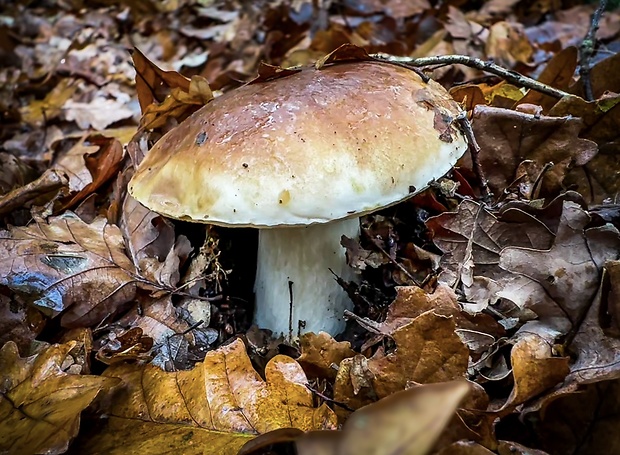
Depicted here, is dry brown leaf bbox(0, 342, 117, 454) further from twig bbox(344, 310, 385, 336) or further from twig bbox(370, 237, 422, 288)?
twig bbox(370, 237, 422, 288)

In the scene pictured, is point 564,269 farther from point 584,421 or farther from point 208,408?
point 208,408

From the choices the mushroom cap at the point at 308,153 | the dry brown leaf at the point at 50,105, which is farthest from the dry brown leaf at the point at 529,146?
the dry brown leaf at the point at 50,105

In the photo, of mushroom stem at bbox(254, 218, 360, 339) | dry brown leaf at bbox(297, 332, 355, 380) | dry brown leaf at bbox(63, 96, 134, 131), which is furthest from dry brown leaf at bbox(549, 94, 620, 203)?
dry brown leaf at bbox(63, 96, 134, 131)

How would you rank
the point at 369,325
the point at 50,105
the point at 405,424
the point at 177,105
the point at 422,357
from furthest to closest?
the point at 50,105 → the point at 177,105 → the point at 369,325 → the point at 422,357 → the point at 405,424

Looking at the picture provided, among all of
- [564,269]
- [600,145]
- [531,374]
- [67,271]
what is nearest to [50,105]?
[67,271]

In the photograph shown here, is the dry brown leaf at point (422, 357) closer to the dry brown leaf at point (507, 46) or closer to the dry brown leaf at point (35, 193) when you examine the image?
the dry brown leaf at point (35, 193)

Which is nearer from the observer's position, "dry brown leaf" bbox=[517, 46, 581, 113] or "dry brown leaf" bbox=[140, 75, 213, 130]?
"dry brown leaf" bbox=[140, 75, 213, 130]
